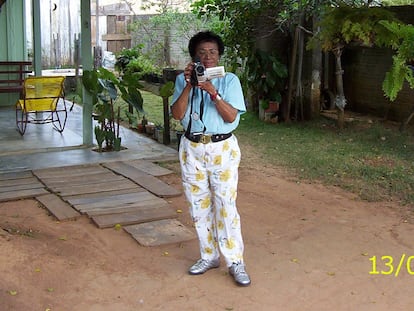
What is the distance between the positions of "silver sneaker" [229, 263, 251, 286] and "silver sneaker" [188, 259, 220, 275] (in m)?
0.16

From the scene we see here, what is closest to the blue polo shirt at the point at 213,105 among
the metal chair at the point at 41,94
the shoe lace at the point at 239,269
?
the shoe lace at the point at 239,269

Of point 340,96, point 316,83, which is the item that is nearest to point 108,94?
point 340,96

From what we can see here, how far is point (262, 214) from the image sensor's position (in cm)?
480

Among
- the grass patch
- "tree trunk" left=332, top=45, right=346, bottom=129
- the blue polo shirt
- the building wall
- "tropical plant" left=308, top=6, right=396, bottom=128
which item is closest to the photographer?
the blue polo shirt

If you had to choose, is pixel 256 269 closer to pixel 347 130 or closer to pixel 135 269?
pixel 135 269

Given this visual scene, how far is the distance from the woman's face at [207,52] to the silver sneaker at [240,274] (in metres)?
1.17

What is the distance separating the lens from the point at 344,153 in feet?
22.6

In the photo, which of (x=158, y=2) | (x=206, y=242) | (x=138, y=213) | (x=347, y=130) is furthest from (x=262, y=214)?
(x=158, y=2)

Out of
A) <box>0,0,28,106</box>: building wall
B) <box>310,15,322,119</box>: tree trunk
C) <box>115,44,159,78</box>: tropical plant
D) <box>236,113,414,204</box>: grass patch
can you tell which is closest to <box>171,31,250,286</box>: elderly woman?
Answer: <box>236,113,414,204</box>: grass patch

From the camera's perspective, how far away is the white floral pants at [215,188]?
3293mm

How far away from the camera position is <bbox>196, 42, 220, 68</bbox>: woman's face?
3.28m

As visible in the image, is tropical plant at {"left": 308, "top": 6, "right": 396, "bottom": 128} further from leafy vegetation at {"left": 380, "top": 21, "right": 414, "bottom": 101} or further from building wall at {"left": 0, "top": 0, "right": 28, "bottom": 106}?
building wall at {"left": 0, "top": 0, "right": 28, "bottom": 106}

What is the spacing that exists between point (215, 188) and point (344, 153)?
389cm

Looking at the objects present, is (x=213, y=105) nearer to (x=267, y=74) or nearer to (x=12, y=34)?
(x=267, y=74)
